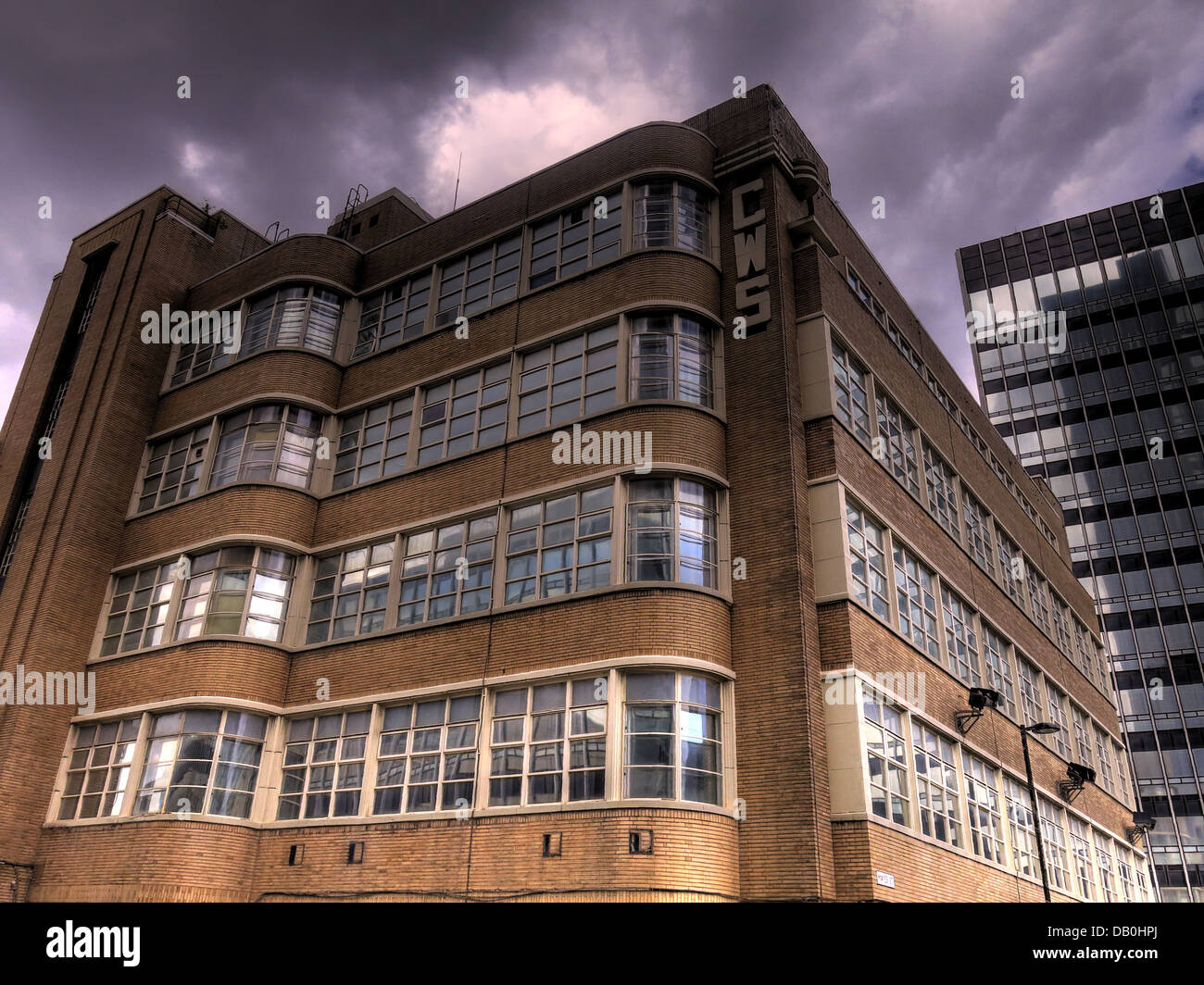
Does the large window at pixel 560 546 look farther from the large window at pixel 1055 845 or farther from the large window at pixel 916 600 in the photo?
the large window at pixel 1055 845

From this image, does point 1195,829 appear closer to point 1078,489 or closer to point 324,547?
point 1078,489

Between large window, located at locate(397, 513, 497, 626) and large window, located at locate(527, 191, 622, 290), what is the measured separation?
6142 millimetres

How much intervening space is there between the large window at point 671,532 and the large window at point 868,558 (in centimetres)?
280

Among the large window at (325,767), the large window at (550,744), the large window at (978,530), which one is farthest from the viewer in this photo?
the large window at (978,530)

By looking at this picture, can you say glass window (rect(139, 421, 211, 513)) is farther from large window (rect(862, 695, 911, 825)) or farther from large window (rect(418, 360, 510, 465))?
large window (rect(862, 695, 911, 825))

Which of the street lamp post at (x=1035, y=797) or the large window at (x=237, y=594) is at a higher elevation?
the large window at (x=237, y=594)

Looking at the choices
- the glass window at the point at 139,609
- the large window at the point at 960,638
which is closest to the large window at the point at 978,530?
the large window at the point at 960,638

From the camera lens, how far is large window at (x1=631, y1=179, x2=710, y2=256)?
71.4ft

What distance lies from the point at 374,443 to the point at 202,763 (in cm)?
810

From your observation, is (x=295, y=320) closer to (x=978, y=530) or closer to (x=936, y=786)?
(x=936, y=786)

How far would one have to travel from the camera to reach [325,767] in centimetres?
2017

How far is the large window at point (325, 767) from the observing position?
64.4ft

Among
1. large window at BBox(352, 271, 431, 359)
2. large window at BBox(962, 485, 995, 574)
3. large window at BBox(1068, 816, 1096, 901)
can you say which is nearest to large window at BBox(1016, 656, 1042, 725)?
large window at BBox(962, 485, 995, 574)
